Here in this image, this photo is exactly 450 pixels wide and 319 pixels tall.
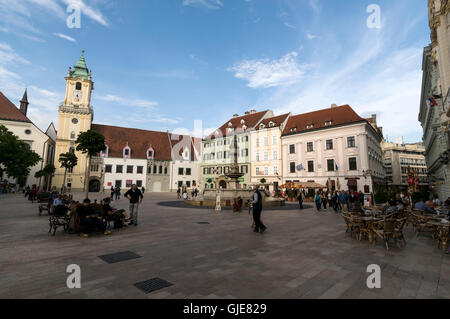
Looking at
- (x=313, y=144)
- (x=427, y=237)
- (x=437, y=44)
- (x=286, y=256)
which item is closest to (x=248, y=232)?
(x=286, y=256)

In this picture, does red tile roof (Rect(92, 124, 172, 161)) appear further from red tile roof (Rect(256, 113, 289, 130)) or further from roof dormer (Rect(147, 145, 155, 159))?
red tile roof (Rect(256, 113, 289, 130))

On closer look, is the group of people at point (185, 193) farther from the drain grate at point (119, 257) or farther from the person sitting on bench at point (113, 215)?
the drain grate at point (119, 257)

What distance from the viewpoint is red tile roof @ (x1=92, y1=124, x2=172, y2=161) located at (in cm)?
5316

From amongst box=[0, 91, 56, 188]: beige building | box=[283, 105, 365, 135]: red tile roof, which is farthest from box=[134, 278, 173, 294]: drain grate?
box=[0, 91, 56, 188]: beige building

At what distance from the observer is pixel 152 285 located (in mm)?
4047

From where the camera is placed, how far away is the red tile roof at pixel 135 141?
5316cm

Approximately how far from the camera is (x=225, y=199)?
22.3 m

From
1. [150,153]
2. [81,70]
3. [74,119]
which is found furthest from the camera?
[150,153]

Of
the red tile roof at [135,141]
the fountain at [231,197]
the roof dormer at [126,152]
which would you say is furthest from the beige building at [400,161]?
the roof dormer at [126,152]

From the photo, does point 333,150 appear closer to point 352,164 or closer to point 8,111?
→ point 352,164

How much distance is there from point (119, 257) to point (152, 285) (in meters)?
2.15

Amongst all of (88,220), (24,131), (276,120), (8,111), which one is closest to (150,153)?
(24,131)

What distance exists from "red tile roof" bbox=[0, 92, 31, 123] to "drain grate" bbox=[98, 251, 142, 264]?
6016 cm

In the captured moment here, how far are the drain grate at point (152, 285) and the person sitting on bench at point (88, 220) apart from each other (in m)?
5.16
